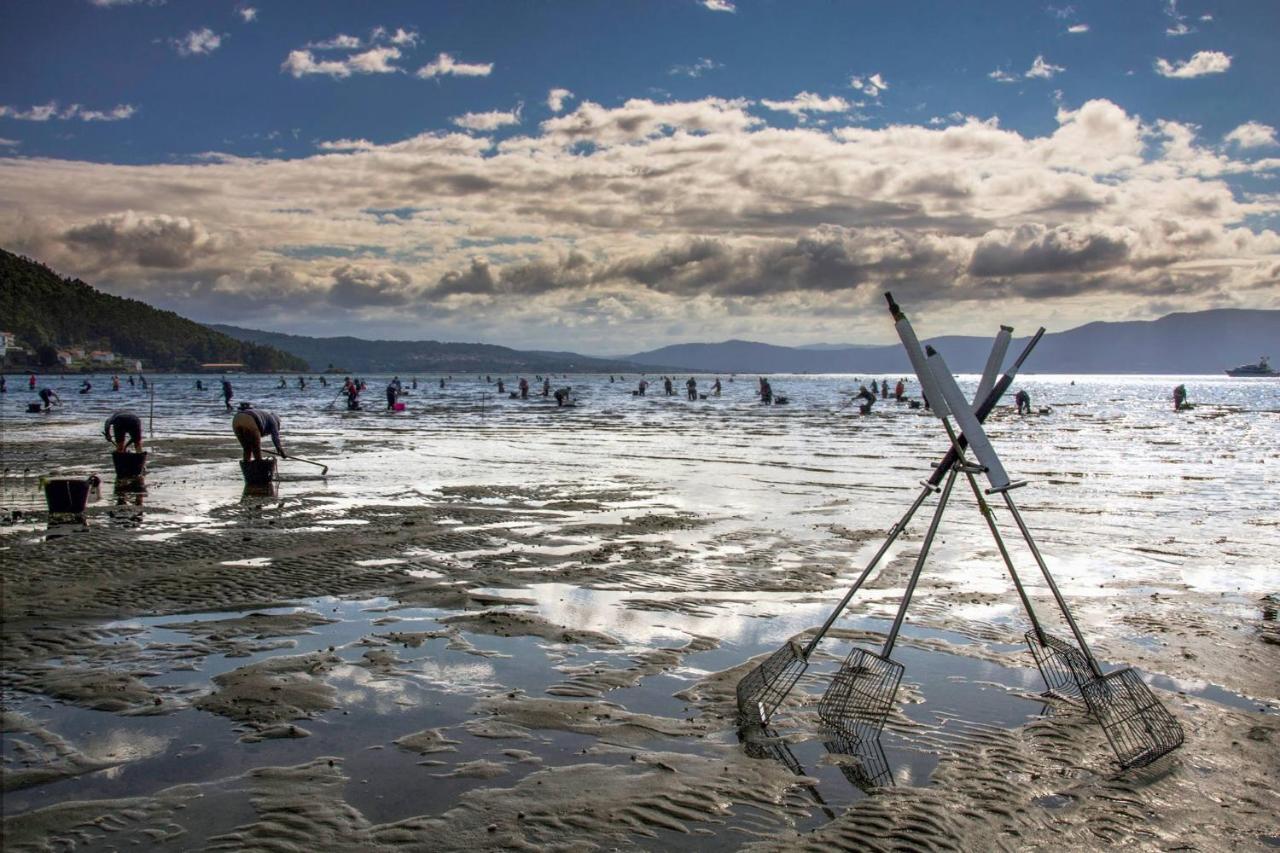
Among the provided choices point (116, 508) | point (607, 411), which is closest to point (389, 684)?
point (116, 508)

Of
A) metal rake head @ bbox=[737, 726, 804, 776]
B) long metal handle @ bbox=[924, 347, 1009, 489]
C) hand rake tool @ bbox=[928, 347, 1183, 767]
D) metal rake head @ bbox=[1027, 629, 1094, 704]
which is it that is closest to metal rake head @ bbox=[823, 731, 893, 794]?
metal rake head @ bbox=[737, 726, 804, 776]

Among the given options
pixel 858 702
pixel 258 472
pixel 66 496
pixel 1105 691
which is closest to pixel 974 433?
pixel 1105 691

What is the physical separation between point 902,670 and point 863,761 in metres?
0.68

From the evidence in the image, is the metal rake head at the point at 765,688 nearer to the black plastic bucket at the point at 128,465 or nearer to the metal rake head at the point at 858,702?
the metal rake head at the point at 858,702

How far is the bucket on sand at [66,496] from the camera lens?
1566 centimetres

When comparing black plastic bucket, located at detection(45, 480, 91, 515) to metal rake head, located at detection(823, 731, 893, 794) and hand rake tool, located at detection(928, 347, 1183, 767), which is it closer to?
metal rake head, located at detection(823, 731, 893, 794)

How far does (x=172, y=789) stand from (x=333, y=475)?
18037mm

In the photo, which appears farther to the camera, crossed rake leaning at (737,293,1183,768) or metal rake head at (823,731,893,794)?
crossed rake leaning at (737,293,1183,768)

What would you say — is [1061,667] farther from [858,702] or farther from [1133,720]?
[858,702]

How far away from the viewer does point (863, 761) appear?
6020 mm

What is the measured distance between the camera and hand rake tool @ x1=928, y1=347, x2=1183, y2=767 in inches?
234

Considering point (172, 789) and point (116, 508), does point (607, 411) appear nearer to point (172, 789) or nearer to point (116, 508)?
point (116, 508)

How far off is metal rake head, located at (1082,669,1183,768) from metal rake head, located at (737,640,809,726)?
2.12 m

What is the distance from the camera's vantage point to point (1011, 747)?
20.5ft
